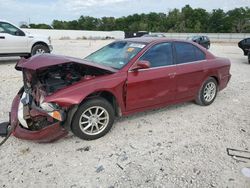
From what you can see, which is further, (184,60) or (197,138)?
(184,60)

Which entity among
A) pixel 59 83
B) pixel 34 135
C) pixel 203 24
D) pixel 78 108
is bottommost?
pixel 34 135

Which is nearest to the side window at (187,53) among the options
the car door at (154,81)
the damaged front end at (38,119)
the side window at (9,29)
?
the car door at (154,81)

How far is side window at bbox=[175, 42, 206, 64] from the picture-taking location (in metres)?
4.90

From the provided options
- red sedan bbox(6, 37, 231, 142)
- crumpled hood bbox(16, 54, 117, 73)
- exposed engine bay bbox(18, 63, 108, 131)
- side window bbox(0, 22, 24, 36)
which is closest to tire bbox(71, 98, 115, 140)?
red sedan bbox(6, 37, 231, 142)

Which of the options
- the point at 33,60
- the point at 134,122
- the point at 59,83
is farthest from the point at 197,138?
the point at 33,60

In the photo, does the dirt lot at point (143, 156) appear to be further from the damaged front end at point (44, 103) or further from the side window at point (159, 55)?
the side window at point (159, 55)

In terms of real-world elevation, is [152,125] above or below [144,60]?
below

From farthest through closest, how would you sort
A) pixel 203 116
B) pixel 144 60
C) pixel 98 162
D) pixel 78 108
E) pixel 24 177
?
pixel 203 116, pixel 144 60, pixel 78 108, pixel 98 162, pixel 24 177

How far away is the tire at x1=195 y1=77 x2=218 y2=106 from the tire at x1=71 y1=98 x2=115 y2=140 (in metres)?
2.26

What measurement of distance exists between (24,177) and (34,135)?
0.63m

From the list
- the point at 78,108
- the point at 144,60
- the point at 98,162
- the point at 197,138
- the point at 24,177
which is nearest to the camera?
the point at 24,177

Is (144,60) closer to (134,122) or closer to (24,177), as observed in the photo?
(134,122)

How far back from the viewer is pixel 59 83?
3.90m

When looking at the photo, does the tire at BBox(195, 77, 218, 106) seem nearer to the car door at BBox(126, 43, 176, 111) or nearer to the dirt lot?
the dirt lot
